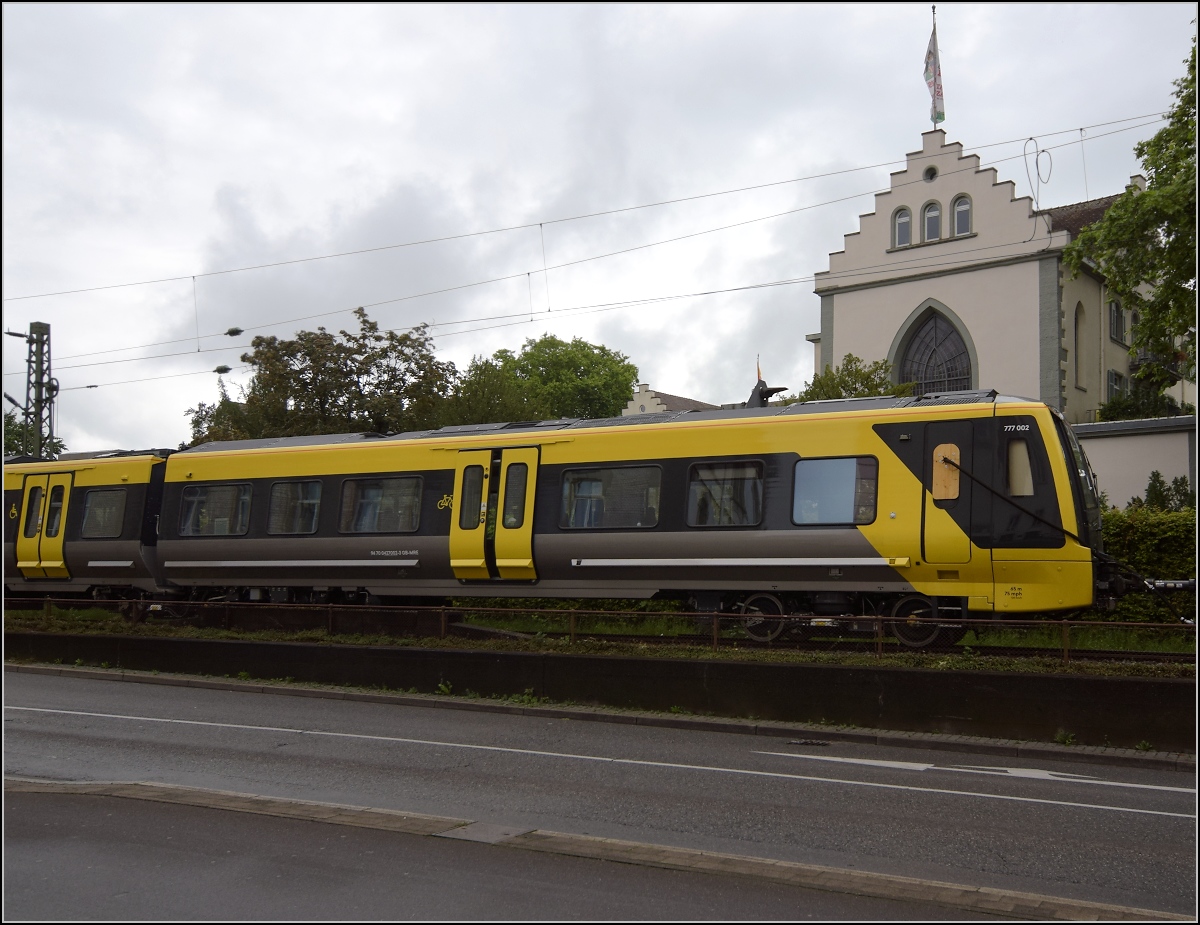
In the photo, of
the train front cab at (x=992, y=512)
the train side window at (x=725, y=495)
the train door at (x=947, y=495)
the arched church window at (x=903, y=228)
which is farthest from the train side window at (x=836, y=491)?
the arched church window at (x=903, y=228)

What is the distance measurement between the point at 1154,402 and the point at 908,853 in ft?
112

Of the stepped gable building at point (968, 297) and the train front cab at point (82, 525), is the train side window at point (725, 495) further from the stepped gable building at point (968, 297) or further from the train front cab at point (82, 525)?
the stepped gable building at point (968, 297)

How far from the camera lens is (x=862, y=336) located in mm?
45438

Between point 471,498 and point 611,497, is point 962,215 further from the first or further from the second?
point 471,498

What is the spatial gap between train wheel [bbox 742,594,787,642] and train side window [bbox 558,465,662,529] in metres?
1.83

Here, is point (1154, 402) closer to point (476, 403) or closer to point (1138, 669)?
point (476, 403)

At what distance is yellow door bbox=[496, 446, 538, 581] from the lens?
1772cm

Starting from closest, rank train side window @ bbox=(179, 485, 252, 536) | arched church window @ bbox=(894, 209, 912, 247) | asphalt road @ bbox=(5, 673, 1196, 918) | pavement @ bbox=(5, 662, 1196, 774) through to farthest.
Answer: asphalt road @ bbox=(5, 673, 1196, 918) < pavement @ bbox=(5, 662, 1196, 774) < train side window @ bbox=(179, 485, 252, 536) < arched church window @ bbox=(894, 209, 912, 247)

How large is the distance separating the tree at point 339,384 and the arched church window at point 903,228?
19.4 meters

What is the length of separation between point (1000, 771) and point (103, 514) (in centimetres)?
1837

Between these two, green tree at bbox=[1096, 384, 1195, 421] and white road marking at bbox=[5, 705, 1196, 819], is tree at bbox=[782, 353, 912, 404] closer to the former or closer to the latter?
green tree at bbox=[1096, 384, 1195, 421]

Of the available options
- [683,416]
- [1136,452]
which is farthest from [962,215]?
[683,416]

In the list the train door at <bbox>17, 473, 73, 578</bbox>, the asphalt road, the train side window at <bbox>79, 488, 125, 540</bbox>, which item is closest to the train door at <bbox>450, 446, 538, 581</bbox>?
the asphalt road

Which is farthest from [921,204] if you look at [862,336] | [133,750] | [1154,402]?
[133,750]
